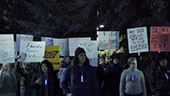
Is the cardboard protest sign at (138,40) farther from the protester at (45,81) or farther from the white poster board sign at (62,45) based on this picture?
the protester at (45,81)

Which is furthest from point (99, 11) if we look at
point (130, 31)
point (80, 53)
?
point (80, 53)

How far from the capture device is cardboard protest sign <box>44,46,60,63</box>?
9141 millimetres

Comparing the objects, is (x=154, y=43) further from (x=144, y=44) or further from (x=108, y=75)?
(x=108, y=75)

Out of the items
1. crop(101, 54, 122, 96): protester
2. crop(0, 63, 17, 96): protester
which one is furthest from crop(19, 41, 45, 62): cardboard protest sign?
crop(101, 54, 122, 96): protester

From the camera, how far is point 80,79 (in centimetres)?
433

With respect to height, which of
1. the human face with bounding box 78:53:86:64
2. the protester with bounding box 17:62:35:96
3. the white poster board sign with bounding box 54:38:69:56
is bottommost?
the protester with bounding box 17:62:35:96

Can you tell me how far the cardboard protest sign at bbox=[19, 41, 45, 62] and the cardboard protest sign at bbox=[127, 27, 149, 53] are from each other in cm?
314

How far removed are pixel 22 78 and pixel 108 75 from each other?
2724mm

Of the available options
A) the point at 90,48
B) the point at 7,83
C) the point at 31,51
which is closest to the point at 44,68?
the point at 7,83

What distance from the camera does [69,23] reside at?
46.9ft

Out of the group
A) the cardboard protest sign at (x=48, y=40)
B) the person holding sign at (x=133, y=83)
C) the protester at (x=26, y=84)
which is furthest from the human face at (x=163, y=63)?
the cardboard protest sign at (x=48, y=40)

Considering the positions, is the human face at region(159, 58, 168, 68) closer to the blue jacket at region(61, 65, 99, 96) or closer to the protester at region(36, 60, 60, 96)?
the blue jacket at region(61, 65, 99, 96)

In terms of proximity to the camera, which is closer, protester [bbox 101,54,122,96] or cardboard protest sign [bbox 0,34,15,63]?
cardboard protest sign [bbox 0,34,15,63]

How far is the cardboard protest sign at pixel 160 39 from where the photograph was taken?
327 inches
